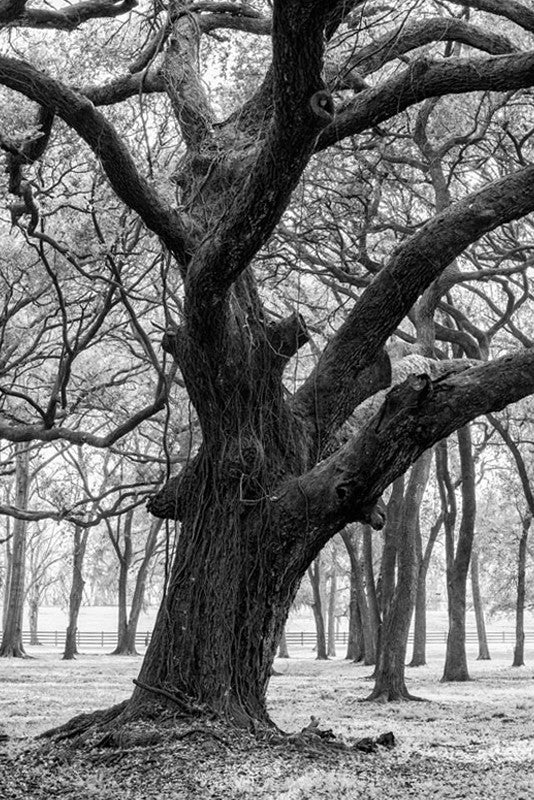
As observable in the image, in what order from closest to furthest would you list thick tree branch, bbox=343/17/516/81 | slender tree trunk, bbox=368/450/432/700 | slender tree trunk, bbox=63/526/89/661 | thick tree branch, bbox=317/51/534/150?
thick tree branch, bbox=317/51/534/150 < thick tree branch, bbox=343/17/516/81 < slender tree trunk, bbox=368/450/432/700 < slender tree trunk, bbox=63/526/89/661

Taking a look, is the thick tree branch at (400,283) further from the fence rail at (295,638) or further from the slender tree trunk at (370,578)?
the fence rail at (295,638)

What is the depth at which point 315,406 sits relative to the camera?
6.57 m

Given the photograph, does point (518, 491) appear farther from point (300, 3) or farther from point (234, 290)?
point (300, 3)

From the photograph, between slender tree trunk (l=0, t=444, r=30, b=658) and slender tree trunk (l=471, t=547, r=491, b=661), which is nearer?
slender tree trunk (l=0, t=444, r=30, b=658)

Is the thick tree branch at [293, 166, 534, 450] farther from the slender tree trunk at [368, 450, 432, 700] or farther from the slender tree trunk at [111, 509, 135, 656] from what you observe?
the slender tree trunk at [111, 509, 135, 656]

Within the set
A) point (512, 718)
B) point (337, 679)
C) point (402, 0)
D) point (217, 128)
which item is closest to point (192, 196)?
point (217, 128)

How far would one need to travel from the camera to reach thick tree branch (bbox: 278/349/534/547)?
539 cm

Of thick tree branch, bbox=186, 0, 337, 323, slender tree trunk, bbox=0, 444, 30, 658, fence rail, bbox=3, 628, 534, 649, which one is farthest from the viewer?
fence rail, bbox=3, 628, 534, 649

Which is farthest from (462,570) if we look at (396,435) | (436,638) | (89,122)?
(436,638)

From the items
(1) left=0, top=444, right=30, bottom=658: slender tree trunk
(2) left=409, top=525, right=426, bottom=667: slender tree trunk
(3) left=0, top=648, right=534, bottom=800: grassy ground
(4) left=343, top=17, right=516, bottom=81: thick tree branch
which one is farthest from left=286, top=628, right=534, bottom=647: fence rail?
(4) left=343, top=17, right=516, bottom=81: thick tree branch

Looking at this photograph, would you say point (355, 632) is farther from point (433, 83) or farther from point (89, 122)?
point (89, 122)

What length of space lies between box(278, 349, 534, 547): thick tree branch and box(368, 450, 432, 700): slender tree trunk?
5840mm

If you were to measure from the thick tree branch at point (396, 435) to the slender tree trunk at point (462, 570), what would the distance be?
29.6 feet

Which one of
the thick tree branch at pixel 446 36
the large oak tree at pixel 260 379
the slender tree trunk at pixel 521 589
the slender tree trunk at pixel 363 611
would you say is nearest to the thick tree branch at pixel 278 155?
the large oak tree at pixel 260 379
